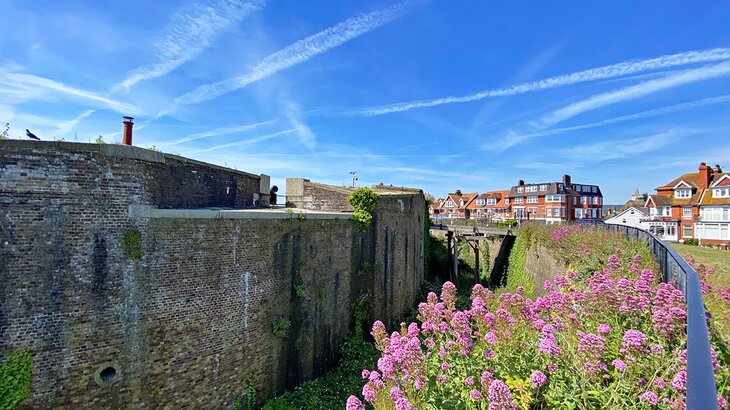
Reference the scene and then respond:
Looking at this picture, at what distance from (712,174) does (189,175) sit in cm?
5317

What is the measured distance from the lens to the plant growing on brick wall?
13773mm

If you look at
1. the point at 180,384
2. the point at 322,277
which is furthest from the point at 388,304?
the point at 180,384

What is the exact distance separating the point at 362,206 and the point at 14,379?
10.4 m

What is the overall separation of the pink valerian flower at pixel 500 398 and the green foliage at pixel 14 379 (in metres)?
8.31

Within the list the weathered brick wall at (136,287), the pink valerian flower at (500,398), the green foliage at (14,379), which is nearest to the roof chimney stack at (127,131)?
the weathered brick wall at (136,287)

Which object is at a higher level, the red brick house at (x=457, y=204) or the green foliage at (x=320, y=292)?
the red brick house at (x=457, y=204)

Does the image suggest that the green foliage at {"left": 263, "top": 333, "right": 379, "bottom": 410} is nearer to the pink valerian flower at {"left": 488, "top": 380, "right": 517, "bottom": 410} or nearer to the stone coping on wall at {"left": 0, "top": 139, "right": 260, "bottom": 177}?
the stone coping on wall at {"left": 0, "top": 139, "right": 260, "bottom": 177}

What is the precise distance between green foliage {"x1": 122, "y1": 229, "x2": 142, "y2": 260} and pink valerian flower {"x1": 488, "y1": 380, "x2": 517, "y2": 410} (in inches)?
293

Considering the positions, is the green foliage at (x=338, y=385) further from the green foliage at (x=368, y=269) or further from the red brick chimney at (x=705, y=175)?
the red brick chimney at (x=705, y=175)

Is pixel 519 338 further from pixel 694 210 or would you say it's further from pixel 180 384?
pixel 694 210

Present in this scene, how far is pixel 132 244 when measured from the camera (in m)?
7.46

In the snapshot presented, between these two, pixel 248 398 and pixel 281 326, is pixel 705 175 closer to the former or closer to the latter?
pixel 281 326

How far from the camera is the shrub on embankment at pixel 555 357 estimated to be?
11.1 feet

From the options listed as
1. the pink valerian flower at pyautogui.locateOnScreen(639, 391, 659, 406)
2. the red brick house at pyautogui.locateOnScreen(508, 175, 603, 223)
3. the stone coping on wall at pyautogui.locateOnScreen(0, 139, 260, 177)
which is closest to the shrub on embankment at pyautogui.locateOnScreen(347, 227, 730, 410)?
the pink valerian flower at pyautogui.locateOnScreen(639, 391, 659, 406)
